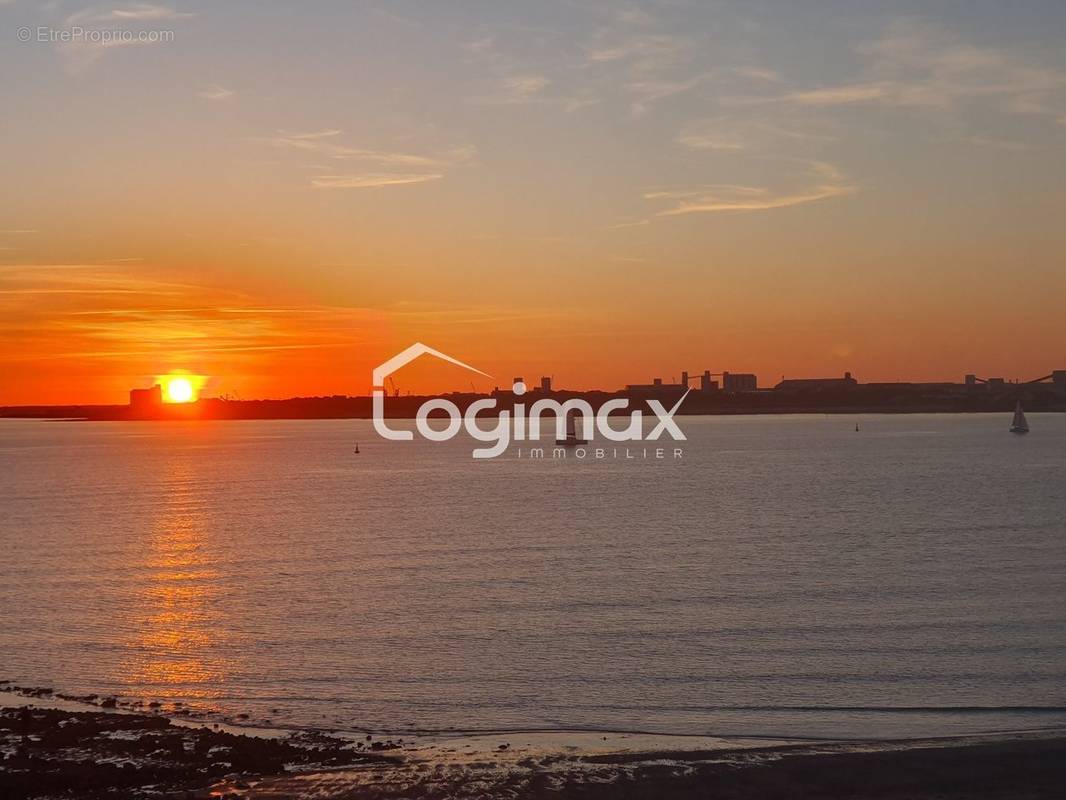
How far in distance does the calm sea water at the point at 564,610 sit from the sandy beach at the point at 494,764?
4.86 ft

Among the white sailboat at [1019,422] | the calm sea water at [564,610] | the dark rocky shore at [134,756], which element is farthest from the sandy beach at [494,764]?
the white sailboat at [1019,422]

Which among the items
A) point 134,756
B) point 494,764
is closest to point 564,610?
point 494,764

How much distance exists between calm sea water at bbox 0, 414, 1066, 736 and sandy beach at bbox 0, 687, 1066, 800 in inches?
58.3

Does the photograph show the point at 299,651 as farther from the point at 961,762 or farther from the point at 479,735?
the point at 961,762

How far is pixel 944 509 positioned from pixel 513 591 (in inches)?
1423

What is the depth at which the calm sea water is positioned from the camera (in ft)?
71.8

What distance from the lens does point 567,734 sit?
1967cm

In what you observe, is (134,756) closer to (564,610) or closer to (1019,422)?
(564,610)

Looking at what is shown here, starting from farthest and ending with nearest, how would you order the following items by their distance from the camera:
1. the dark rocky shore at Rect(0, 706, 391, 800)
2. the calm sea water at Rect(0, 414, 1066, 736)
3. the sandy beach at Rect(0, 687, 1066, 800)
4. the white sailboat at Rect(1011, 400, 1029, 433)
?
1. the white sailboat at Rect(1011, 400, 1029, 433)
2. the calm sea water at Rect(0, 414, 1066, 736)
3. the dark rocky shore at Rect(0, 706, 391, 800)
4. the sandy beach at Rect(0, 687, 1066, 800)

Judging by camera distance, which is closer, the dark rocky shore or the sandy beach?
the sandy beach

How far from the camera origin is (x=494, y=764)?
17.2 metres

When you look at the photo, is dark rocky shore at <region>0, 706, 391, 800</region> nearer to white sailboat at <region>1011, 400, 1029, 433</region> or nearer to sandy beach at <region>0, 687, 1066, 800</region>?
sandy beach at <region>0, 687, 1066, 800</region>

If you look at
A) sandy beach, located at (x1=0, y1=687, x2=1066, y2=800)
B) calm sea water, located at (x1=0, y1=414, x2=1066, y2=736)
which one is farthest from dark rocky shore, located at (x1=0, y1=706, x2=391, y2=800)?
calm sea water, located at (x1=0, y1=414, x2=1066, y2=736)

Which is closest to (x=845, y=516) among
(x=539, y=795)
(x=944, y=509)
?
(x=944, y=509)
